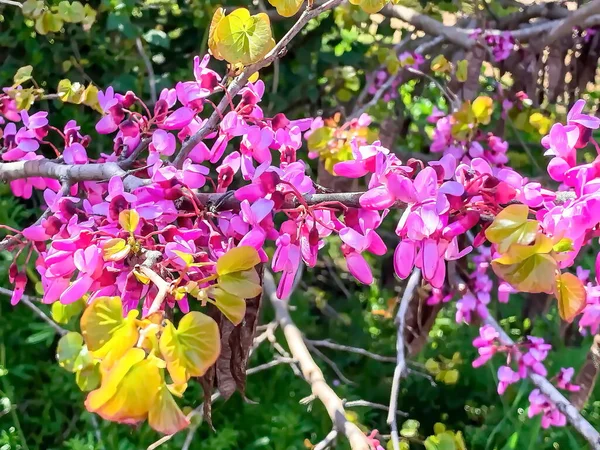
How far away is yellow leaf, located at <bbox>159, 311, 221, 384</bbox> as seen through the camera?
31 cm

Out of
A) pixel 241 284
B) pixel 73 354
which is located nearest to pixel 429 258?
pixel 241 284

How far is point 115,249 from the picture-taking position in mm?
391

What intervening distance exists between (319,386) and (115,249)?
702 millimetres

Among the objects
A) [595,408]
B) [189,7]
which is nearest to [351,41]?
[189,7]

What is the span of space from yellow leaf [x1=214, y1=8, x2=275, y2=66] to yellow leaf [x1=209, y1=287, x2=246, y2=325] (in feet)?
0.63

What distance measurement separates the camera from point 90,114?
66.2 inches

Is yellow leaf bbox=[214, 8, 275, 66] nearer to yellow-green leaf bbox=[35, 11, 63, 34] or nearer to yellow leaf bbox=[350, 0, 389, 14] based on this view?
yellow leaf bbox=[350, 0, 389, 14]

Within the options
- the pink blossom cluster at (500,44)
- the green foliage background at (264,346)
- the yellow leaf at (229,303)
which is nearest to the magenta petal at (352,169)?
the yellow leaf at (229,303)

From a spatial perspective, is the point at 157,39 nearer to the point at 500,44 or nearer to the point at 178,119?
the point at 500,44

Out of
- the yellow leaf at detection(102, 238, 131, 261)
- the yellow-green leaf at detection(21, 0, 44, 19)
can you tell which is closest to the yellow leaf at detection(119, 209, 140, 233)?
the yellow leaf at detection(102, 238, 131, 261)

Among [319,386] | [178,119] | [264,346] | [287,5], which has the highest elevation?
[287,5]

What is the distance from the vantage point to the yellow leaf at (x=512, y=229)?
1.20ft

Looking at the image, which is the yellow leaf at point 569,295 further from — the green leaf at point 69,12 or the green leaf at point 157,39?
the green leaf at point 157,39

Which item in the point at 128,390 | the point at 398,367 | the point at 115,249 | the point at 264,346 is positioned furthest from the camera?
the point at 264,346
